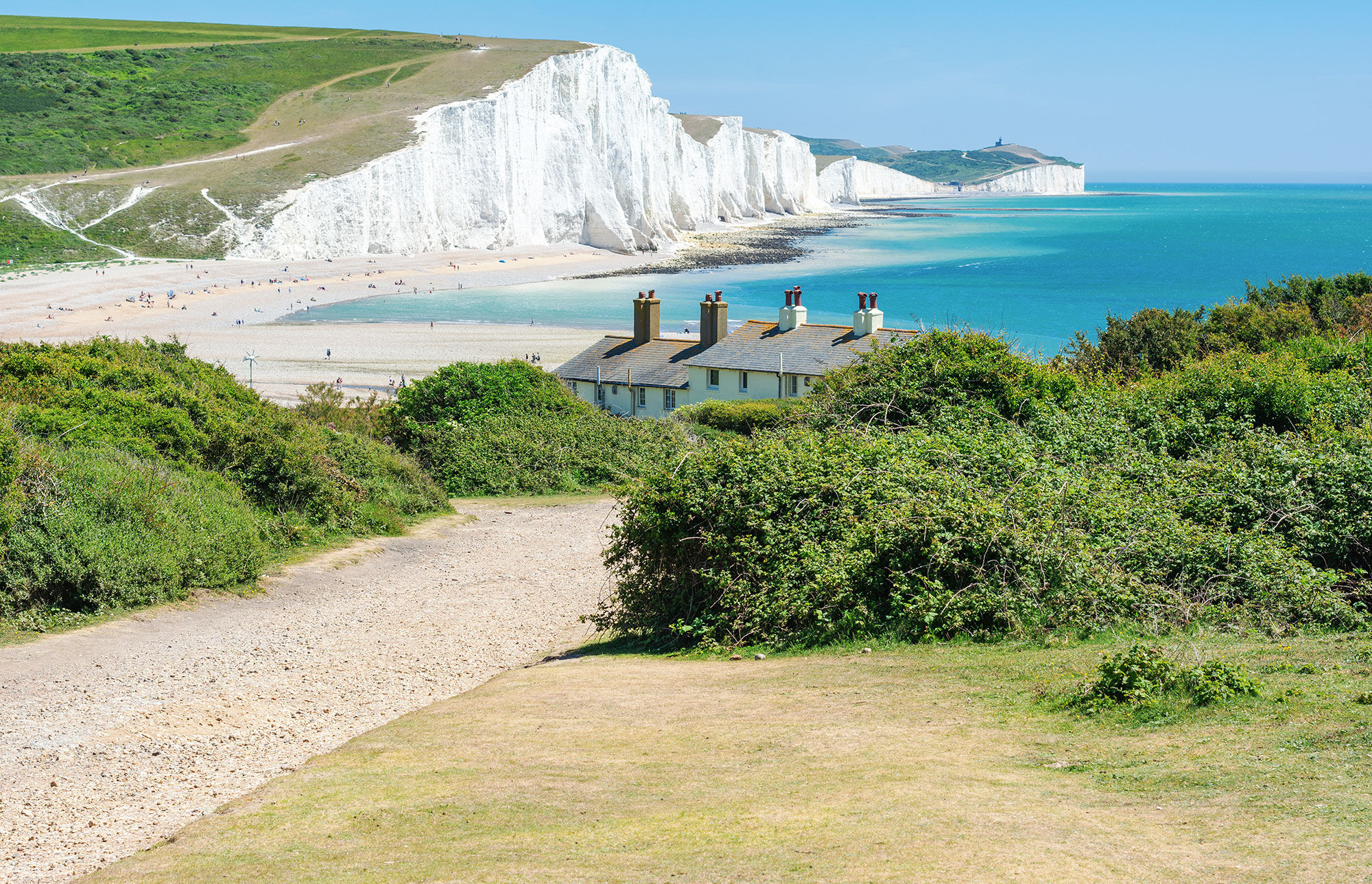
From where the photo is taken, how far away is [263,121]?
12219 cm

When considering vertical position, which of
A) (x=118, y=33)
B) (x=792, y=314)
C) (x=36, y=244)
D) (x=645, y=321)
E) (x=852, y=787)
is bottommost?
(x=852, y=787)

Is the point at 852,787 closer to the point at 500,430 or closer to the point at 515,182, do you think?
the point at 500,430

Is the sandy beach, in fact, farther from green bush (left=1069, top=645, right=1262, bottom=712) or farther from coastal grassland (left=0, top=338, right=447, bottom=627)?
green bush (left=1069, top=645, right=1262, bottom=712)

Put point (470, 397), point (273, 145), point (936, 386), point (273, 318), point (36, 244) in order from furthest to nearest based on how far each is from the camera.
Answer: point (273, 145), point (36, 244), point (273, 318), point (470, 397), point (936, 386)

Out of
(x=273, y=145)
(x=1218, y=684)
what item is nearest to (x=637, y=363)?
(x=1218, y=684)

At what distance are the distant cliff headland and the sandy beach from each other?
18.2ft

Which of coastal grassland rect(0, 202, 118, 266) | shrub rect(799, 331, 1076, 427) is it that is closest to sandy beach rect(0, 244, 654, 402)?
coastal grassland rect(0, 202, 118, 266)

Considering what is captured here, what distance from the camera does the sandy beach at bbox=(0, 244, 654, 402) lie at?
56375 millimetres

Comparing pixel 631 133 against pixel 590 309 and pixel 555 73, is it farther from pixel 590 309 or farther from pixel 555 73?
pixel 590 309

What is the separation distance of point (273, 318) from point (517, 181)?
46636 mm

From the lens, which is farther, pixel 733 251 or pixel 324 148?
pixel 733 251

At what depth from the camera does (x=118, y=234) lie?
89.2m

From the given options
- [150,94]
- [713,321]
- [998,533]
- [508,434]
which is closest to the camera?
[998,533]

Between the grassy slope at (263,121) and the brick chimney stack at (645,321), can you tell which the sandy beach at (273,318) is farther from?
the brick chimney stack at (645,321)
